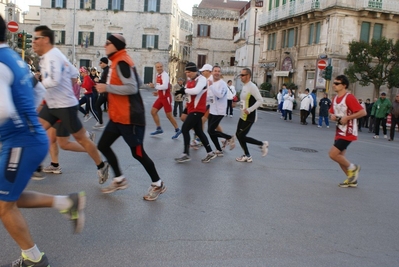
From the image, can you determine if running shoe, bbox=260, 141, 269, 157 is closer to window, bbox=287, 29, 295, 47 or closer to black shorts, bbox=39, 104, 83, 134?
black shorts, bbox=39, 104, 83, 134

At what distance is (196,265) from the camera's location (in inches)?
154

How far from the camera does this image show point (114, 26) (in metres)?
60.5

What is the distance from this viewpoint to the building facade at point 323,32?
1298 inches

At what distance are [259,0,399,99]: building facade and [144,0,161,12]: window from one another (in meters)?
23.5

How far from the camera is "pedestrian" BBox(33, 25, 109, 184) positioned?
598 cm

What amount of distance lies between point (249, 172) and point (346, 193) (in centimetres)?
176

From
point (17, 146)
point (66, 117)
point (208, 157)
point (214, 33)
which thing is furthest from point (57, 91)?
point (214, 33)

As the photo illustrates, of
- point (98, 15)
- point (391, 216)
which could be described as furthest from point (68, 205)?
point (98, 15)

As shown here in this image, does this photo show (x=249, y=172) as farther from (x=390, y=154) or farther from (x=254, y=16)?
(x=254, y=16)

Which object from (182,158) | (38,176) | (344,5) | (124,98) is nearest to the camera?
(124,98)

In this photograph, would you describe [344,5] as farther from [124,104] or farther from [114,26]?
[114,26]

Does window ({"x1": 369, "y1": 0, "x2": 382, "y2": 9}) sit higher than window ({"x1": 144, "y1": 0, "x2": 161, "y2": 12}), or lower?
lower

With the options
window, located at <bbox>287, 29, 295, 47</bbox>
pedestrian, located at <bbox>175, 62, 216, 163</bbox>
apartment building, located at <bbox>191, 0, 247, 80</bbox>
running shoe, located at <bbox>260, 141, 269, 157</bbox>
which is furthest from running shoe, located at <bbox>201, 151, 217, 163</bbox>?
apartment building, located at <bbox>191, 0, 247, 80</bbox>

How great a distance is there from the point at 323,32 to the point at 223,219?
31.4 meters
